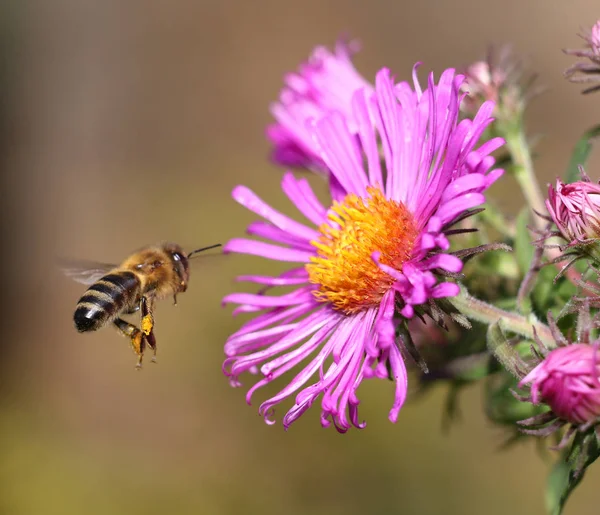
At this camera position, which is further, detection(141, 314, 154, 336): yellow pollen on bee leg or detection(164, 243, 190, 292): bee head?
detection(164, 243, 190, 292): bee head

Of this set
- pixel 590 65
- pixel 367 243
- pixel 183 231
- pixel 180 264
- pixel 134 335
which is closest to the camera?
pixel 590 65

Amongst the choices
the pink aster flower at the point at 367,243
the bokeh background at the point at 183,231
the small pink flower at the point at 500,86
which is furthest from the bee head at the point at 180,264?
the bokeh background at the point at 183,231

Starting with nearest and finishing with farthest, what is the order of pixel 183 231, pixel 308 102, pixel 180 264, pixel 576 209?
pixel 576 209
pixel 180 264
pixel 308 102
pixel 183 231

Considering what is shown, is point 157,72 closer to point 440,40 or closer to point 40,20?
point 40,20

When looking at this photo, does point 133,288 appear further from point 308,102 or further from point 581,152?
point 581,152

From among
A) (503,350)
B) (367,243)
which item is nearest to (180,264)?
(367,243)

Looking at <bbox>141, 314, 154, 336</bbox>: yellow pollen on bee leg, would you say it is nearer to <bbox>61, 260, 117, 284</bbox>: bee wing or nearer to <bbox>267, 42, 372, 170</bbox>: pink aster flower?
<bbox>61, 260, 117, 284</bbox>: bee wing

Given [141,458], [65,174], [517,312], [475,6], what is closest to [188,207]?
[65,174]

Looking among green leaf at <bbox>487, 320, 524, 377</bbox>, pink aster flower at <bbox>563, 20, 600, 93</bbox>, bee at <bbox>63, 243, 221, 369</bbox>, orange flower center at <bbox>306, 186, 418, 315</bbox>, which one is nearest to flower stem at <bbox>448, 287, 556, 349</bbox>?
green leaf at <bbox>487, 320, 524, 377</bbox>
